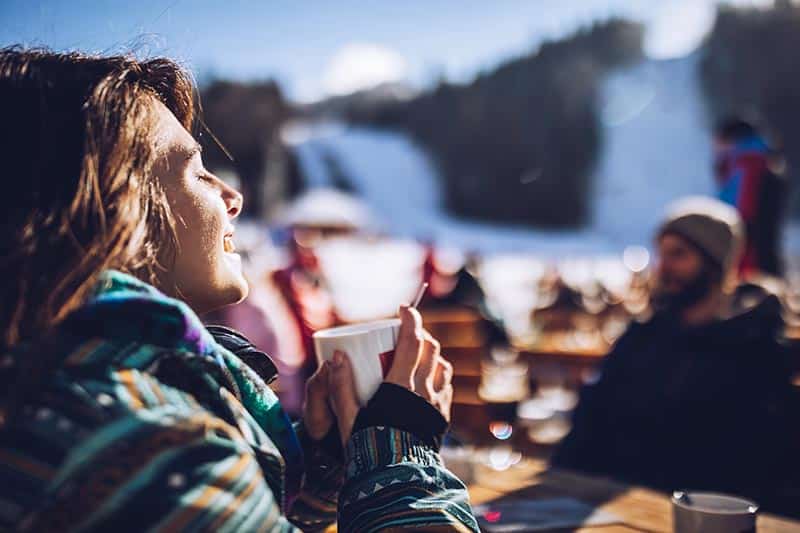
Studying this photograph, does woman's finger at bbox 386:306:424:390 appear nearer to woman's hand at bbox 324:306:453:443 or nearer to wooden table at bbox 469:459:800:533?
woman's hand at bbox 324:306:453:443

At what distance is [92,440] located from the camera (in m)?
0.56

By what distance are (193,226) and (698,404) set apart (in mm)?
1770

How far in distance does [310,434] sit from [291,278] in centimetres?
257

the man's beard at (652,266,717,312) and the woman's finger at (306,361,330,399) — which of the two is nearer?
the woman's finger at (306,361,330,399)

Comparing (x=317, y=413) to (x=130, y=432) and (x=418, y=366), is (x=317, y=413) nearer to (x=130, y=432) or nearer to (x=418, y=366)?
(x=418, y=366)

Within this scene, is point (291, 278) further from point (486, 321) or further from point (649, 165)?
point (649, 165)

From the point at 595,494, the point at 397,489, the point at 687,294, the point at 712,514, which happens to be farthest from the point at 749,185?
the point at 397,489

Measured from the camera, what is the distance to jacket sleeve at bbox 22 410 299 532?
547 mm

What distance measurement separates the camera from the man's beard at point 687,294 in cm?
250

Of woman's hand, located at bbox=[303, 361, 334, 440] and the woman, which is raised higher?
the woman

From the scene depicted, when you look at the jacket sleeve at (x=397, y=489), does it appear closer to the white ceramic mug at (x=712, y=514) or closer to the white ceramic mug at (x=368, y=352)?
the white ceramic mug at (x=368, y=352)

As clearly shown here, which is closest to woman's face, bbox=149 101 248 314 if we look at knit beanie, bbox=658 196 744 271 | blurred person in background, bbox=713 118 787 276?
knit beanie, bbox=658 196 744 271

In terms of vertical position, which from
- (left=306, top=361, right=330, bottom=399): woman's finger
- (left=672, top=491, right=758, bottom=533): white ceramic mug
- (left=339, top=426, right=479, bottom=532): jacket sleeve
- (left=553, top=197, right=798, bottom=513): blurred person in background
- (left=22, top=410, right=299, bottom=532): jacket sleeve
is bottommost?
(left=553, top=197, right=798, bottom=513): blurred person in background

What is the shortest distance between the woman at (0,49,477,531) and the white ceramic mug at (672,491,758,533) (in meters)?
0.34
